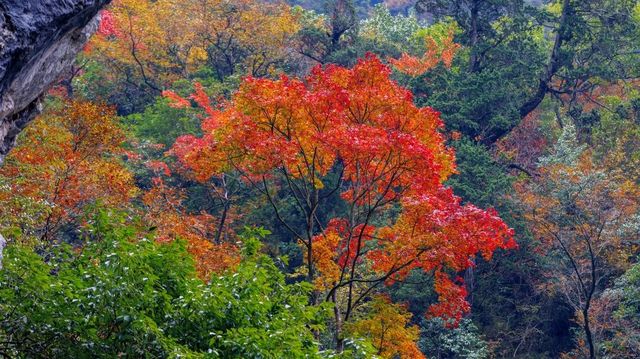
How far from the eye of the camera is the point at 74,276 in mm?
7609

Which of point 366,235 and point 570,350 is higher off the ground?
point 570,350

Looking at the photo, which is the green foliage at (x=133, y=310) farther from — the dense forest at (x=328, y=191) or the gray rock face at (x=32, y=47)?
the gray rock face at (x=32, y=47)

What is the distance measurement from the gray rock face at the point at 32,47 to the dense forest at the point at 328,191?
0.73 metres

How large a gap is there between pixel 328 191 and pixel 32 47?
54.3 feet

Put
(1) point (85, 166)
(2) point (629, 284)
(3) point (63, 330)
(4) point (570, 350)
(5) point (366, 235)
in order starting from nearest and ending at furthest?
1. (3) point (63, 330)
2. (5) point (366, 235)
3. (1) point (85, 166)
4. (2) point (629, 284)
5. (4) point (570, 350)

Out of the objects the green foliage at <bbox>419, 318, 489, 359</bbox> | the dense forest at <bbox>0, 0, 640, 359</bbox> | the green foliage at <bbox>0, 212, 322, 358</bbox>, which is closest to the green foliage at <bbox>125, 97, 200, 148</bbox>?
the dense forest at <bbox>0, 0, 640, 359</bbox>

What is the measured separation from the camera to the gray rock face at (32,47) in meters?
6.53

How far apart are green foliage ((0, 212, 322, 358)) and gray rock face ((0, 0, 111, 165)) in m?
1.44

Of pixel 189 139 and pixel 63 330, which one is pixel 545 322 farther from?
pixel 63 330

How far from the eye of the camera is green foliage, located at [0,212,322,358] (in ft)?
23.4

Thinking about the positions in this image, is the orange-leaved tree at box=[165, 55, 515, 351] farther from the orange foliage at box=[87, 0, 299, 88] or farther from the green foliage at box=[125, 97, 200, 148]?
the orange foliage at box=[87, 0, 299, 88]

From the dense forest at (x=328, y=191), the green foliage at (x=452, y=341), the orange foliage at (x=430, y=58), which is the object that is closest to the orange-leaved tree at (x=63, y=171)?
the dense forest at (x=328, y=191)

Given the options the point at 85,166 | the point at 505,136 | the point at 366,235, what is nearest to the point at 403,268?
the point at 366,235

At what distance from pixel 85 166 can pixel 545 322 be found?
47.7ft
